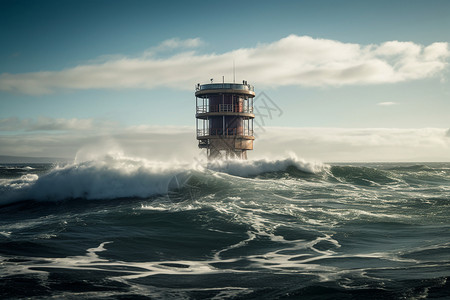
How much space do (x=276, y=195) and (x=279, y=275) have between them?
11358 millimetres

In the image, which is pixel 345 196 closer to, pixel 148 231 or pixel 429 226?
pixel 429 226

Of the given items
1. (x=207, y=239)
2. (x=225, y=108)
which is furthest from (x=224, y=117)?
(x=207, y=239)

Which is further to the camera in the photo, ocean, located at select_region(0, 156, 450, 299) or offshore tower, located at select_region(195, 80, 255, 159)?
offshore tower, located at select_region(195, 80, 255, 159)

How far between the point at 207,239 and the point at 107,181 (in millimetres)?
10840

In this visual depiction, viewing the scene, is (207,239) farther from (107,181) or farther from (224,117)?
(224,117)

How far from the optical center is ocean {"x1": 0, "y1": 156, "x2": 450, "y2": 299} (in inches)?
256

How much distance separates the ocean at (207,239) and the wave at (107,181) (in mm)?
65

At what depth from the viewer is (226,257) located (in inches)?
353

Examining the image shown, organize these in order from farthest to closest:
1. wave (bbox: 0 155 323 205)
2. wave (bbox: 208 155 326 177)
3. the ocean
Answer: wave (bbox: 208 155 326 177)
wave (bbox: 0 155 323 205)
the ocean

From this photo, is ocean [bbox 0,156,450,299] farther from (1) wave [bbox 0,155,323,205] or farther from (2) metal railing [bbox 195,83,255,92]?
(2) metal railing [bbox 195,83,255,92]

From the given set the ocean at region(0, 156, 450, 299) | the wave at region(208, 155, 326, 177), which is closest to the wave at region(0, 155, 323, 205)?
the ocean at region(0, 156, 450, 299)

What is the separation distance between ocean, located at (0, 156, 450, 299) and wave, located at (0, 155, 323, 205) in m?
0.07

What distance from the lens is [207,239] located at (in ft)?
35.2

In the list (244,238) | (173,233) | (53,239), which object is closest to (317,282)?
(244,238)
